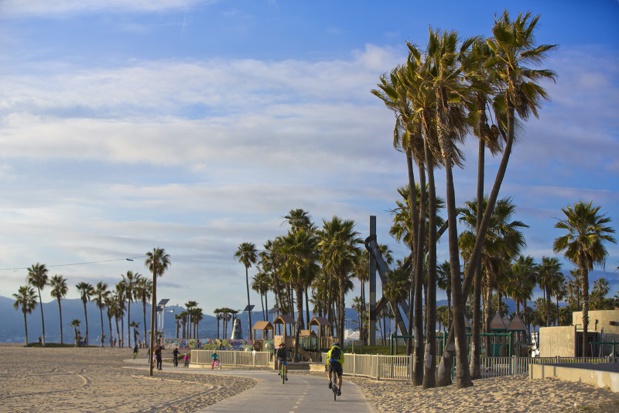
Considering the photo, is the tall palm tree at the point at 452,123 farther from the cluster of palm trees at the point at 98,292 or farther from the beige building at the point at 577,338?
the cluster of palm trees at the point at 98,292

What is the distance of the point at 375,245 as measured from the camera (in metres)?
65.5

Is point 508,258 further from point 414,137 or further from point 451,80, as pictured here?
point 451,80

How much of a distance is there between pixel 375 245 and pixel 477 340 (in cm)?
3237

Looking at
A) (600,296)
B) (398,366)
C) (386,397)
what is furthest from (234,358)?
(600,296)

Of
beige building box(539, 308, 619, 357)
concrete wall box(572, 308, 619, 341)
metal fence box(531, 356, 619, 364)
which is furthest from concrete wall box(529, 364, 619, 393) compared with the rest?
concrete wall box(572, 308, 619, 341)

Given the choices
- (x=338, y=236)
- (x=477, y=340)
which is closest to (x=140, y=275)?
(x=338, y=236)

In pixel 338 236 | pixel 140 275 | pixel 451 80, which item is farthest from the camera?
pixel 140 275

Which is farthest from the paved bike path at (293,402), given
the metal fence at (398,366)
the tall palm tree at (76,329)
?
the tall palm tree at (76,329)

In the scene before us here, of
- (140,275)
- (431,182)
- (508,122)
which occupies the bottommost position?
(140,275)

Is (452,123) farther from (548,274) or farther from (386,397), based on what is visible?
(548,274)

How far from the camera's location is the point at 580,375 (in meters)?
20.5

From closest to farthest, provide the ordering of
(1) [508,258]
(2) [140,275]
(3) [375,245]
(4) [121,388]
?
(4) [121,388]
(1) [508,258]
(3) [375,245]
(2) [140,275]

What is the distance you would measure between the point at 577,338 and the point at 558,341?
1.15 metres

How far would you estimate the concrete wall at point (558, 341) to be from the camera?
49900mm
